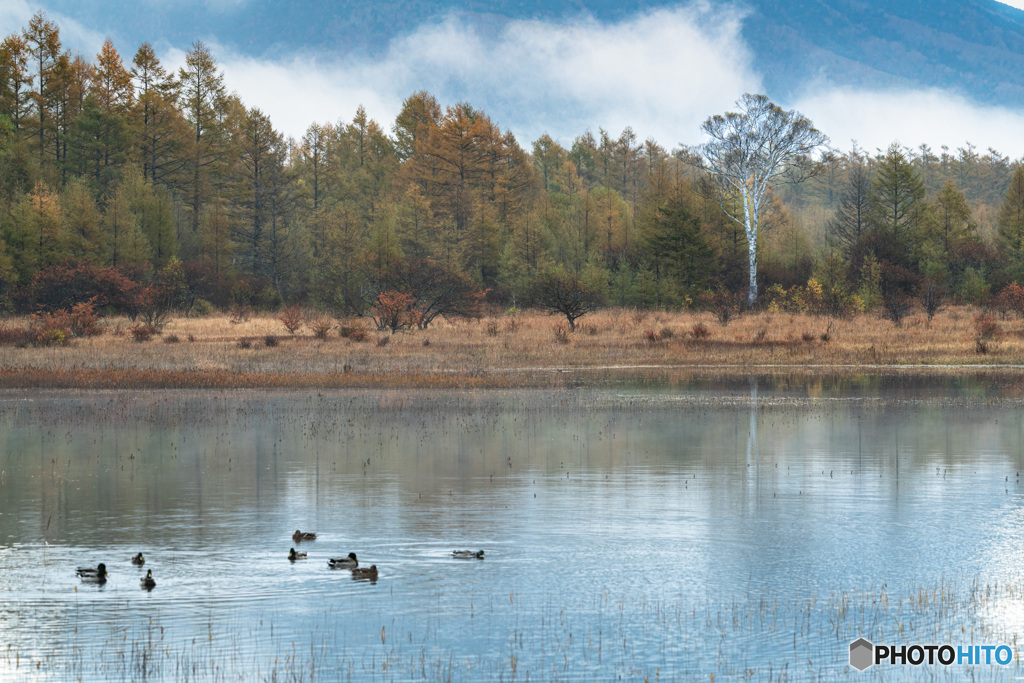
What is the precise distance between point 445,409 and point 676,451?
7.69m

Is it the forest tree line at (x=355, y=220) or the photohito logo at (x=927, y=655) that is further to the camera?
the forest tree line at (x=355, y=220)

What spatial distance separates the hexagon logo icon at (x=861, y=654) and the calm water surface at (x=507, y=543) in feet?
0.65

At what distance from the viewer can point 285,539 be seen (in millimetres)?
12297

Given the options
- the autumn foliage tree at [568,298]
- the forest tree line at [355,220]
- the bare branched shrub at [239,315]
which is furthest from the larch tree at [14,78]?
the autumn foliage tree at [568,298]

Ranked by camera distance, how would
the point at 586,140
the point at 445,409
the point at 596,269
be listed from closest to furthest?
the point at 445,409
the point at 596,269
the point at 586,140

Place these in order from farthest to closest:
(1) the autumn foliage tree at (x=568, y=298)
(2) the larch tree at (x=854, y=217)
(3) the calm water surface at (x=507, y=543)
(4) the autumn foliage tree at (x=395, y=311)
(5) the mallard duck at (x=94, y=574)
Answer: (2) the larch tree at (x=854, y=217)
(1) the autumn foliage tree at (x=568, y=298)
(4) the autumn foliage tree at (x=395, y=311)
(5) the mallard duck at (x=94, y=574)
(3) the calm water surface at (x=507, y=543)

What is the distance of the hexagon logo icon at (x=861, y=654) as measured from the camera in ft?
27.3

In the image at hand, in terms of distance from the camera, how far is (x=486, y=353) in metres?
37.6

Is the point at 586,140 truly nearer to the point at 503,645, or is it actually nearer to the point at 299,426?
the point at 299,426

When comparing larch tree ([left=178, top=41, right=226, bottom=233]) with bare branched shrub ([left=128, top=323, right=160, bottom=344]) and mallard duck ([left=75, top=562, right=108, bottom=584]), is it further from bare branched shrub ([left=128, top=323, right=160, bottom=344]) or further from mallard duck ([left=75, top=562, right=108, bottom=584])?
mallard duck ([left=75, top=562, right=108, bottom=584])

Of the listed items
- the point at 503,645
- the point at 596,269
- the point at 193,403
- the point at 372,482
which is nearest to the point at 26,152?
the point at 596,269

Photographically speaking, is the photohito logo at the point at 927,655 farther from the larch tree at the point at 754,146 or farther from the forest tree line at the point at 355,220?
the larch tree at the point at 754,146

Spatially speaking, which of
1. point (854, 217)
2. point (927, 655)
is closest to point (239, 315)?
point (854, 217)

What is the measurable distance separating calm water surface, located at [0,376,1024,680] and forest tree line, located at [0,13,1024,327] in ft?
116
